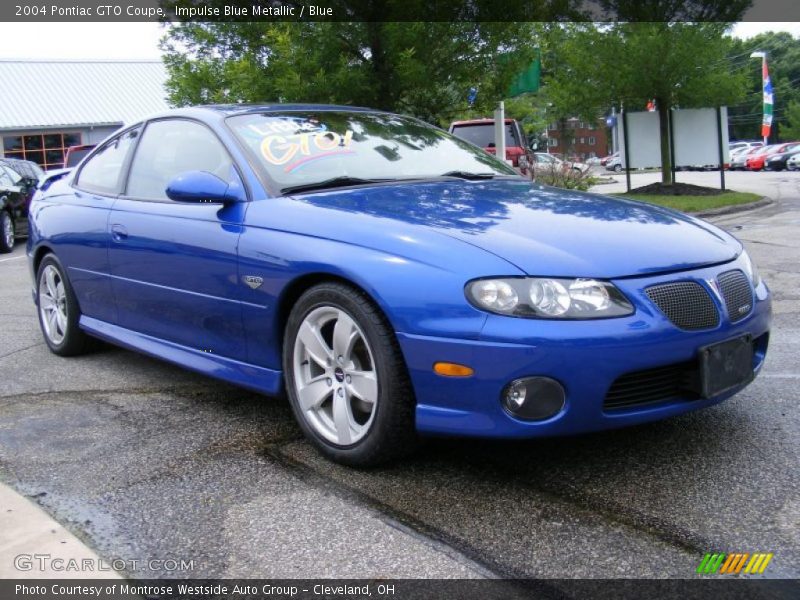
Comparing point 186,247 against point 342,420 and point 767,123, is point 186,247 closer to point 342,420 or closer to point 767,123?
point 342,420

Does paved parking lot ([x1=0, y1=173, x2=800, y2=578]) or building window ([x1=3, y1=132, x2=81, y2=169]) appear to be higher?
building window ([x1=3, y1=132, x2=81, y2=169])

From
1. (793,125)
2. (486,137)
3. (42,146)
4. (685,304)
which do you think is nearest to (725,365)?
(685,304)

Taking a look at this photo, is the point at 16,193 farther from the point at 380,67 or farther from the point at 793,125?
the point at 793,125

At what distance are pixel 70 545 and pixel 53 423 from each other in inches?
60.0

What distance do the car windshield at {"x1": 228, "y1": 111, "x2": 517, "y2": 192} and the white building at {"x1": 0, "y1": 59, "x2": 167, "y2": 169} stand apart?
30.8m

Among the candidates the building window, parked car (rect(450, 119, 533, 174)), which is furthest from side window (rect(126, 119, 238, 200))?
the building window

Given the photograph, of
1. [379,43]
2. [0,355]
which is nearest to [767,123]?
[379,43]

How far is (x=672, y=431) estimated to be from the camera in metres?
3.64

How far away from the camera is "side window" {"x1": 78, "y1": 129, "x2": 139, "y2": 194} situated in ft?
16.4

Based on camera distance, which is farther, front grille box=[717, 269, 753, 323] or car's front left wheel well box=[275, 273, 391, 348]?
car's front left wheel well box=[275, 273, 391, 348]

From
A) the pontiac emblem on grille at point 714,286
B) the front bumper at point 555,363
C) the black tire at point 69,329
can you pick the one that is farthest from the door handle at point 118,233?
the pontiac emblem on grille at point 714,286

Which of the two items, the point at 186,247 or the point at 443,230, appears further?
the point at 186,247

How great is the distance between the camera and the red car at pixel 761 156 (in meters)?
45.2

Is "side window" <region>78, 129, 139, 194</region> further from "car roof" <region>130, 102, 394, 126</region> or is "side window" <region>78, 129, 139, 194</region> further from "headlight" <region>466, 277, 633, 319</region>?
"headlight" <region>466, 277, 633, 319</region>
